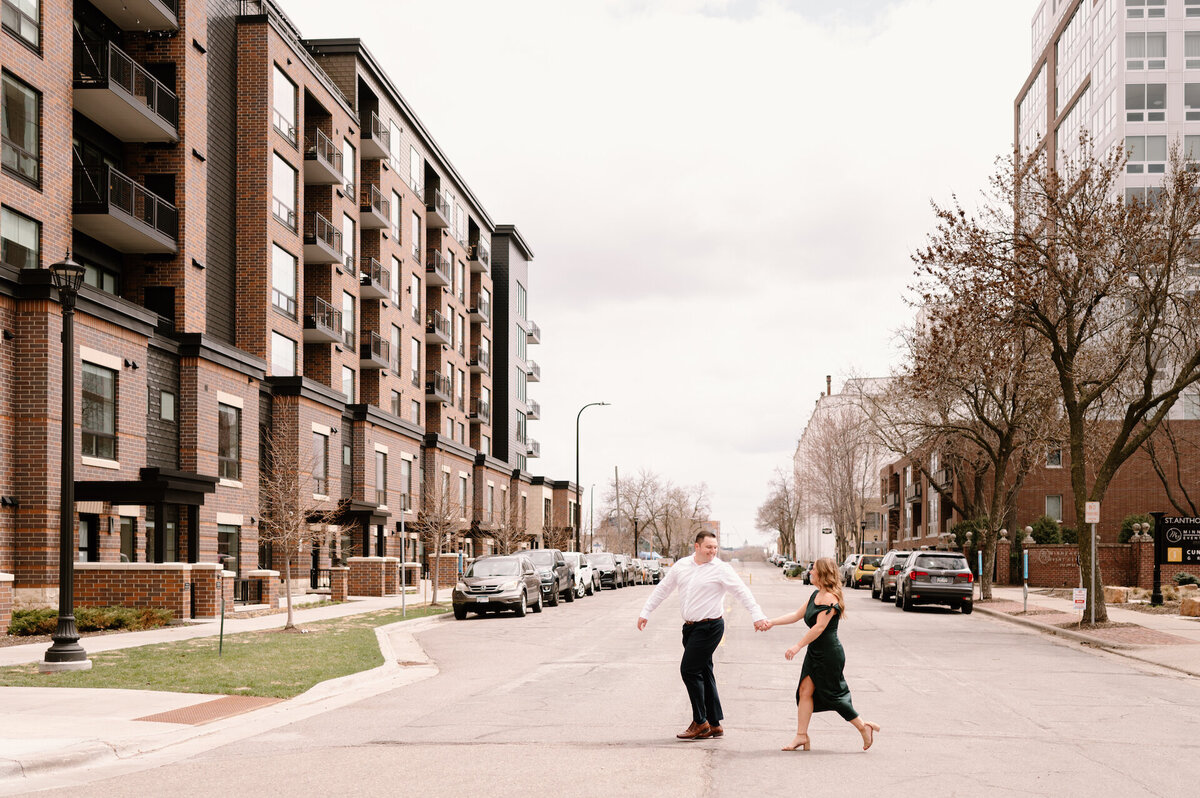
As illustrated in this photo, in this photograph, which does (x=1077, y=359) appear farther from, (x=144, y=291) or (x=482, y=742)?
(x=482, y=742)

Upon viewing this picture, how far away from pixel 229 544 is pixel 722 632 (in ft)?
87.3

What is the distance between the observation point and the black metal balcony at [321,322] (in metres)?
43.7

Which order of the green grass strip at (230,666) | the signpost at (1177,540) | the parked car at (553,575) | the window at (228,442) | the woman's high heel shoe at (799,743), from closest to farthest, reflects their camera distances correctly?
the woman's high heel shoe at (799,743), the green grass strip at (230,666), the signpost at (1177,540), the window at (228,442), the parked car at (553,575)

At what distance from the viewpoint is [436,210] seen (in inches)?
2496

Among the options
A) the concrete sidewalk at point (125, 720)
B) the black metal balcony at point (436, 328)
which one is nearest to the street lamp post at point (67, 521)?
the concrete sidewalk at point (125, 720)

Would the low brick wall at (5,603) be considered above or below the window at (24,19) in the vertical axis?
below

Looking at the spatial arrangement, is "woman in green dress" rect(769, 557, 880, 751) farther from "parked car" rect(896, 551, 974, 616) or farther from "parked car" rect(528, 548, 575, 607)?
"parked car" rect(528, 548, 575, 607)

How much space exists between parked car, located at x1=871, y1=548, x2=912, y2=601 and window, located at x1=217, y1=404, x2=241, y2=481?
20.5 metres

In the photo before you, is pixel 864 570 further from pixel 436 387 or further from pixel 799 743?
pixel 799 743

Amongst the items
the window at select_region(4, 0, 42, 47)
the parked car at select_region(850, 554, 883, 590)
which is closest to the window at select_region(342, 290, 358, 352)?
the window at select_region(4, 0, 42, 47)

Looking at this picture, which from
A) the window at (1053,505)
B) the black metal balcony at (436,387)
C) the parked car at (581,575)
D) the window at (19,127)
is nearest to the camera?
the window at (19,127)

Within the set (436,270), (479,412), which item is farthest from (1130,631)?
(479,412)

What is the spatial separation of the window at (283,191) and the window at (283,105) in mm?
1078

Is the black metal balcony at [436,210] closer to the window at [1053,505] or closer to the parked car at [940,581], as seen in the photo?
the window at [1053,505]
